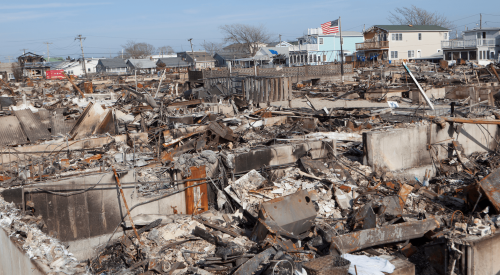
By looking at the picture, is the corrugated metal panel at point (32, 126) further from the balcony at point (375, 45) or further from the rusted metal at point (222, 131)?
the balcony at point (375, 45)

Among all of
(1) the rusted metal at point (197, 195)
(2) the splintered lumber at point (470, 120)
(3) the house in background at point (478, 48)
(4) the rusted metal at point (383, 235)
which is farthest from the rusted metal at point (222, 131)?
(3) the house in background at point (478, 48)

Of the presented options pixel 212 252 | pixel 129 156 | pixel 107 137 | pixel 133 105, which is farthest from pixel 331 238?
pixel 133 105

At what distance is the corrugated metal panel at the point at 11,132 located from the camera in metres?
14.0

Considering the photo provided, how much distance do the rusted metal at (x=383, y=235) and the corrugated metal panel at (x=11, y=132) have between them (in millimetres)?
12180

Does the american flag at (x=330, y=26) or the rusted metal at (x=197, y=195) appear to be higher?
the american flag at (x=330, y=26)

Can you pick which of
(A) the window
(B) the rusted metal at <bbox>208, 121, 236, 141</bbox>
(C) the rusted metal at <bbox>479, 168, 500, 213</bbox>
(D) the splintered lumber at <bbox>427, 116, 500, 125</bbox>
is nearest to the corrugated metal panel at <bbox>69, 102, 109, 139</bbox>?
(B) the rusted metal at <bbox>208, 121, 236, 141</bbox>

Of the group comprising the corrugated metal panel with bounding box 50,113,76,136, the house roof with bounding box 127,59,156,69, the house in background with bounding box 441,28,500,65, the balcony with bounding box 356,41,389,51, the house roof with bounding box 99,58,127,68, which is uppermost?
the house roof with bounding box 99,58,127,68

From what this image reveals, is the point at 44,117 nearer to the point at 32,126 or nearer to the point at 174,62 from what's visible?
the point at 32,126

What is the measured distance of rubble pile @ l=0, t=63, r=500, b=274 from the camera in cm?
745

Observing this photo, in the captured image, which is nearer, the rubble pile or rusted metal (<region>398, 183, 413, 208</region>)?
the rubble pile

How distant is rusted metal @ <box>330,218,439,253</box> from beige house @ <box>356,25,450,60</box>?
4462 cm

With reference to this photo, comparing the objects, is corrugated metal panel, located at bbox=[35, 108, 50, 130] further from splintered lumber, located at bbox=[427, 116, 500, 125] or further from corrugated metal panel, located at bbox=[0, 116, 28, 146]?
splintered lumber, located at bbox=[427, 116, 500, 125]

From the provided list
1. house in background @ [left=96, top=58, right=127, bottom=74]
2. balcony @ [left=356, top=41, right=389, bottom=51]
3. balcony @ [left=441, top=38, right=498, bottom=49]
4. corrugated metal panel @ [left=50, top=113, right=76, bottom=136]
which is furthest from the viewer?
house in background @ [left=96, top=58, right=127, bottom=74]

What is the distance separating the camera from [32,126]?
48.2 feet
